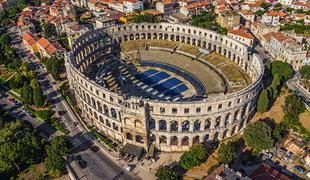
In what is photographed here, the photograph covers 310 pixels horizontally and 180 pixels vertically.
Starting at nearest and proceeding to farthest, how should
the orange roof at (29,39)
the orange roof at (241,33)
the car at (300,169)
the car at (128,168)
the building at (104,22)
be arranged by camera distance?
the car at (300,169) → the car at (128,168) → the orange roof at (241,33) → the orange roof at (29,39) → the building at (104,22)

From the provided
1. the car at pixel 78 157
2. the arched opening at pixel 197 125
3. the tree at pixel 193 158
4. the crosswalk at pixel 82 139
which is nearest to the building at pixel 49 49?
the crosswalk at pixel 82 139

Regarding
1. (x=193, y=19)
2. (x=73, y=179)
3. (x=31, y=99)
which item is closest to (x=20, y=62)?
(x=31, y=99)

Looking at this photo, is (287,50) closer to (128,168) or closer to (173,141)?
(173,141)

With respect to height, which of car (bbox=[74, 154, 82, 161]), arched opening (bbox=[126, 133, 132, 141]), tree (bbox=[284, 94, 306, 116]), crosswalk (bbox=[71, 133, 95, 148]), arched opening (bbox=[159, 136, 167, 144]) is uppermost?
tree (bbox=[284, 94, 306, 116])

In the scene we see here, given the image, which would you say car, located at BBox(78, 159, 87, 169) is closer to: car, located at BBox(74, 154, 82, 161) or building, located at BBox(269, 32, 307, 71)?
car, located at BBox(74, 154, 82, 161)

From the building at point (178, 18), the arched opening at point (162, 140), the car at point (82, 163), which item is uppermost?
the building at point (178, 18)

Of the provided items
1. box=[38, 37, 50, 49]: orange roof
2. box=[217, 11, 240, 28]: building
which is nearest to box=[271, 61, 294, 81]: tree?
box=[217, 11, 240, 28]: building

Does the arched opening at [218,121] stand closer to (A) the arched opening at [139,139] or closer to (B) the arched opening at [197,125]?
(B) the arched opening at [197,125]
